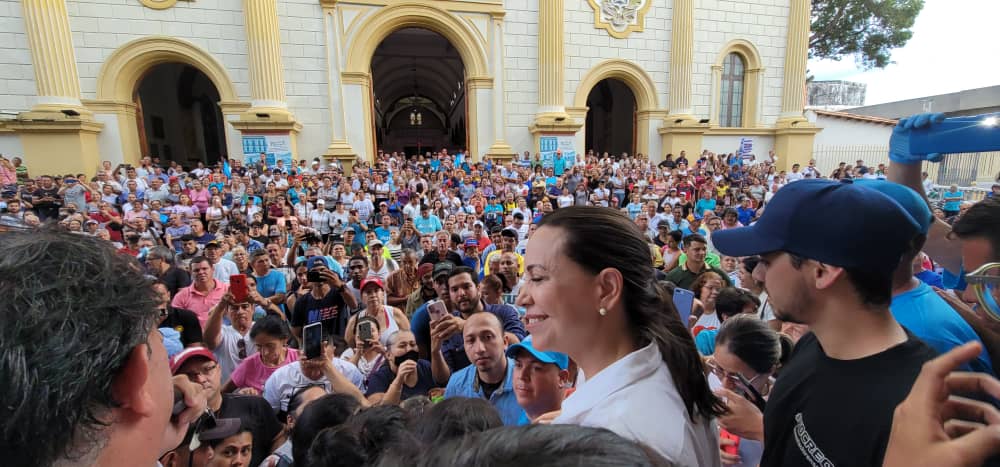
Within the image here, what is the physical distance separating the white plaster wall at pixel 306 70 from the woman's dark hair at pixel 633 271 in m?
14.3

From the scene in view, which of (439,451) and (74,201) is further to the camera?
(74,201)

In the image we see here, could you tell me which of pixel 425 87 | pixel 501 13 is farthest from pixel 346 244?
pixel 425 87

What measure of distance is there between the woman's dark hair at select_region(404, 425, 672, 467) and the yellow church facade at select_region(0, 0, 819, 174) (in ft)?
46.5

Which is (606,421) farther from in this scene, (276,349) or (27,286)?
(276,349)

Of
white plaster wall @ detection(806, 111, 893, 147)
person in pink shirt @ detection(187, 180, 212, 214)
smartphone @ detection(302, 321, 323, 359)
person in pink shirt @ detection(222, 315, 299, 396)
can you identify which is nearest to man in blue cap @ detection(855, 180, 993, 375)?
smartphone @ detection(302, 321, 323, 359)

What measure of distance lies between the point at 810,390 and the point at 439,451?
114cm

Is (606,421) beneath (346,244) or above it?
above

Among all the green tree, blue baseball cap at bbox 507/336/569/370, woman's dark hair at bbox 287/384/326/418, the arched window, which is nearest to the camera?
blue baseball cap at bbox 507/336/569/370

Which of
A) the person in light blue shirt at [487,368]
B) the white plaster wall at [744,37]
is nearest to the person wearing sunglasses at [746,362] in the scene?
the person in light blue shirt at [487,368]

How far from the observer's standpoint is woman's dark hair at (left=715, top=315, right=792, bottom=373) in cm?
195

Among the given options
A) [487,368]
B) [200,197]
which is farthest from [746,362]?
[200,197]

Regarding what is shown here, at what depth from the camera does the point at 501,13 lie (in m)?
14.6

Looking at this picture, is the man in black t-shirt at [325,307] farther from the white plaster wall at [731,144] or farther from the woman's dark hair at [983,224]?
the white plaster wall at [731,144]

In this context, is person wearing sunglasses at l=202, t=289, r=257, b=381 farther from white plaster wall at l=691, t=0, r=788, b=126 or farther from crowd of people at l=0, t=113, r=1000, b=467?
white plaster wall at l=691, t=0, r=788, b=126
